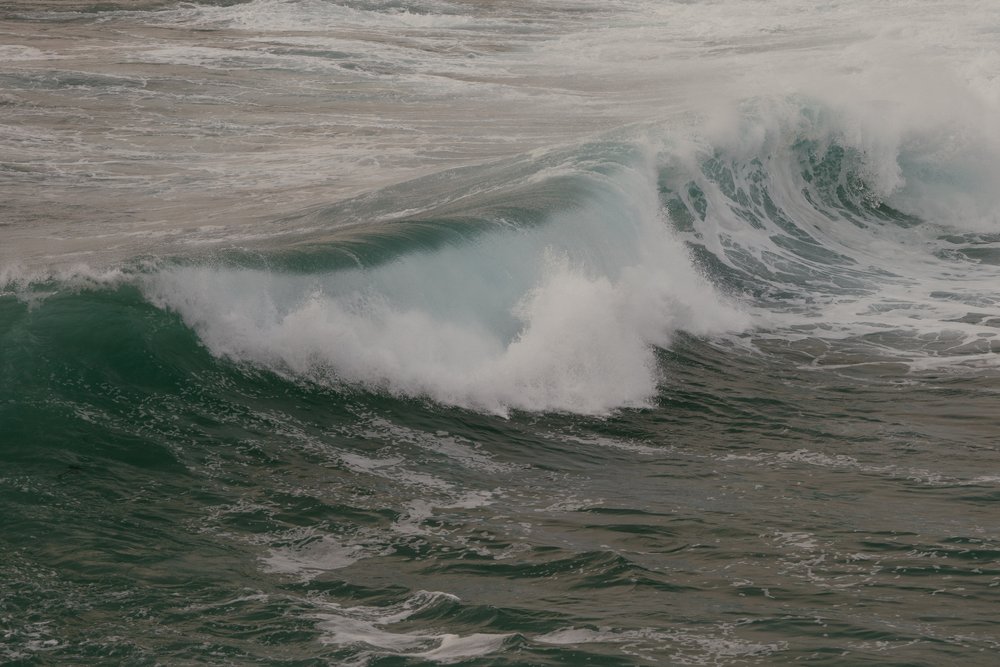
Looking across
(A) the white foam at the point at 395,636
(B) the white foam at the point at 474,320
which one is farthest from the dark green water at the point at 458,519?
(B) the white foam at the point at 474,320

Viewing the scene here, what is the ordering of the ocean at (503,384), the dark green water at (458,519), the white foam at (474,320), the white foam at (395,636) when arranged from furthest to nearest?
the white foam at (474,320), the ocean at (503,384), the dark green water at (458,519), the white foam at (395,636)

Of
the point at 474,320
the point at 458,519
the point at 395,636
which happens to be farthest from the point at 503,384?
the point at 395,636

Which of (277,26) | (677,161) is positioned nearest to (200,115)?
(677,161)

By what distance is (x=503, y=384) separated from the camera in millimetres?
10367

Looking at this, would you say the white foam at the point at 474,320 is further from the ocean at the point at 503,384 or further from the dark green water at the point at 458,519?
the dark green water at the point at 458,519

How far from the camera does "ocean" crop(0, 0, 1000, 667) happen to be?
6.12m

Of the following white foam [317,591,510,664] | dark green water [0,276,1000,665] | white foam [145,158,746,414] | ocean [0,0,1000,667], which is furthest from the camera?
white foam [145,158,746,414]

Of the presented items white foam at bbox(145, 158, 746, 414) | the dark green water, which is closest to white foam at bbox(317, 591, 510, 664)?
the dark green water

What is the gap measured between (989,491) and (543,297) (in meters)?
4.83

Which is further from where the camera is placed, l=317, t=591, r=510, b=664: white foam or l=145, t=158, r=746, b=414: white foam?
l=145, t=158, r=746, b=414: white foam

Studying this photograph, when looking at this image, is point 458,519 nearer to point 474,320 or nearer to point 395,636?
point 395,636

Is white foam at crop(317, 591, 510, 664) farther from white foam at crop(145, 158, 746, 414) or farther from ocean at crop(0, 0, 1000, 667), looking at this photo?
white foam at crop(145, 158, 746, 414)

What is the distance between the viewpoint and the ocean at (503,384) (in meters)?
6.12

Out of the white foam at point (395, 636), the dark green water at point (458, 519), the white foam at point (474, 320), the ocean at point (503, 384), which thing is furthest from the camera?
the white foam at point (474, 320)
